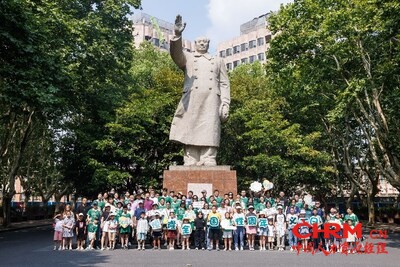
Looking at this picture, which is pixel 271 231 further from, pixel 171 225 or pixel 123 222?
pixel 123 222

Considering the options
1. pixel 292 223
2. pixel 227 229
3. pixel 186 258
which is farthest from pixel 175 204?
pixel 292 223

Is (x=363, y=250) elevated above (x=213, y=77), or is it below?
below

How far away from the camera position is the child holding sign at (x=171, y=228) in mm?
11852

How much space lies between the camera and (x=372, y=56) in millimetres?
18797

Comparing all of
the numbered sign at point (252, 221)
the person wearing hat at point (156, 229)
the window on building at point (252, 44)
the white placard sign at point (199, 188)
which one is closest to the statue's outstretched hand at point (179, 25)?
the white placard sign at point (199, 188)

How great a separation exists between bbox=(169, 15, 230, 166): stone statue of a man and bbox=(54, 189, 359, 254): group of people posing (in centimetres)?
201

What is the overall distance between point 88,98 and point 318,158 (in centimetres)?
1344

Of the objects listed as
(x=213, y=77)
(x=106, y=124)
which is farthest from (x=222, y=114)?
(x=106, y=124)

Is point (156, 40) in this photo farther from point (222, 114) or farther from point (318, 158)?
point (222, 114)

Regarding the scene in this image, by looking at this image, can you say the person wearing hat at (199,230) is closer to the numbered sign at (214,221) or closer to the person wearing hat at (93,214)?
the numbered sign at (214,221)

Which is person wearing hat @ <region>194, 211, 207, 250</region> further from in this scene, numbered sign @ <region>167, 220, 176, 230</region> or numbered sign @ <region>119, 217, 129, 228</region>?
numbered sign @ <region>119, 217, 129, 228</region>

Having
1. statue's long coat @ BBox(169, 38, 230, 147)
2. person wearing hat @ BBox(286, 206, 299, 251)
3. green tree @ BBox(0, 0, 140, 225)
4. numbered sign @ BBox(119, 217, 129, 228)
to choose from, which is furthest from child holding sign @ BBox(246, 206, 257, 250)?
green tree @ BBox(0, 0, 140, 225)

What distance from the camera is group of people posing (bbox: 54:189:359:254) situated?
11.9 metres

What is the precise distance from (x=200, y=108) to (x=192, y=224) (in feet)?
14.0
